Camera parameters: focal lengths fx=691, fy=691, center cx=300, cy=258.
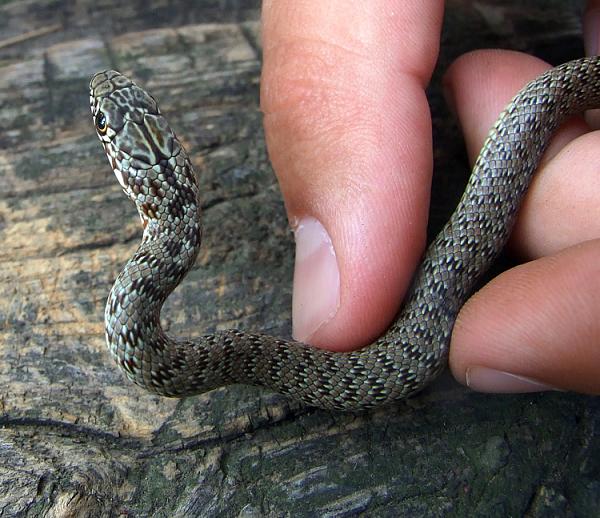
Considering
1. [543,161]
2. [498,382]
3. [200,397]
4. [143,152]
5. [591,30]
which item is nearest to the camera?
[498,382]

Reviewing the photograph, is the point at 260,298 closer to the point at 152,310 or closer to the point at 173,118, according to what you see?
the point at 152,310

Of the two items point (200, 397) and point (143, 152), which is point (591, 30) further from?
point (200, 397)

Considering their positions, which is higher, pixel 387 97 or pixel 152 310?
pixel 387 97

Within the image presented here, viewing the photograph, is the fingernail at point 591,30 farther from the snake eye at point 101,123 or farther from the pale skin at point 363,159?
the snake eye at point 101,123

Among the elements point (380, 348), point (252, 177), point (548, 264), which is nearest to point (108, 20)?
point (252, 177)

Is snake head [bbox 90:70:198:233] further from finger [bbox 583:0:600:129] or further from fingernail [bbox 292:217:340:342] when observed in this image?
finger [bbox 583:0:600:129]

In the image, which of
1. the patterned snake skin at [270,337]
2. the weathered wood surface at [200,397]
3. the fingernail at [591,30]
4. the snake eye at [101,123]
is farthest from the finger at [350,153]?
the fingernail at [591,30]

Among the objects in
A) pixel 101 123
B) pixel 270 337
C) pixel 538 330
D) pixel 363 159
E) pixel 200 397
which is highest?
pixel 363 159

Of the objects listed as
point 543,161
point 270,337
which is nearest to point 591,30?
point 543,161
